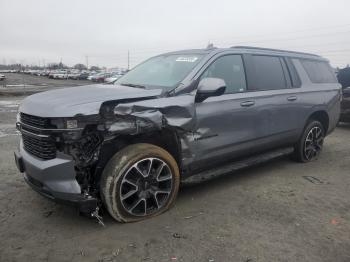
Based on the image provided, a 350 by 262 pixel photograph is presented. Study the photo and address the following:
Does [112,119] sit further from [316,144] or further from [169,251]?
[316,144]

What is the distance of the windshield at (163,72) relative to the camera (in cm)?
439

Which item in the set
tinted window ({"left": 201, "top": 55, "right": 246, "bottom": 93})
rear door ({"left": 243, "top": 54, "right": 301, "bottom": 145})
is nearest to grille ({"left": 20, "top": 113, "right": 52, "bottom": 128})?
tinted window ({"left": 201, "top": 55, "right": 246, "bottom": 93})

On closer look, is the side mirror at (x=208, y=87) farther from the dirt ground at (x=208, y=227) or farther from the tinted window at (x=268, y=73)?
the dirt ground at (x=208, y=227)

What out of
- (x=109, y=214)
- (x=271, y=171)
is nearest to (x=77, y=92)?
(x=109, y=214)

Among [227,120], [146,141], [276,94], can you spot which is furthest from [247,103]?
[146,141]

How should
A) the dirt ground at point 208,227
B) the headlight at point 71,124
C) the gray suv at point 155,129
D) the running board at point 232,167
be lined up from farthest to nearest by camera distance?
the running board at point 232,167, the gray suv at point 155,129, the headlight at point 71,124, the dirt ground at point 208,227

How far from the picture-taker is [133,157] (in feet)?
12.3

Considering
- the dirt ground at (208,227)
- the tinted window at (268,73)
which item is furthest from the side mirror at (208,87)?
the dirt ground at (208,227)

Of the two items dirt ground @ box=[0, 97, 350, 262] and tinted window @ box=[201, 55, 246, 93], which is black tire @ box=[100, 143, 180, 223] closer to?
dirt ground @ box=[0, 97, 350, 262]

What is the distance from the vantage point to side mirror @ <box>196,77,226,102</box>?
4090mm

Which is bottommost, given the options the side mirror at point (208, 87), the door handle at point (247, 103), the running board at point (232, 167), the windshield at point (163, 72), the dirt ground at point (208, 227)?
the dirt ground at point (208, 227)

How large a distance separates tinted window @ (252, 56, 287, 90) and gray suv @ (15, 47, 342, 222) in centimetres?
2

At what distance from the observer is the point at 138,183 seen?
3.90 m

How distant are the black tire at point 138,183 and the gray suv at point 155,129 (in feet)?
0.03
